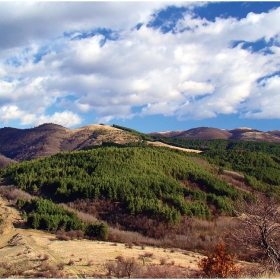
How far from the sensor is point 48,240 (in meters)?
29.7

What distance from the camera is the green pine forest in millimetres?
43500

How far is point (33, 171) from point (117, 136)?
107 m

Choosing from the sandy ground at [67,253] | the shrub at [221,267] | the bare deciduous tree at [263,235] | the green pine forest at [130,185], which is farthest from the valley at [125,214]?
the shrub at [221,267]

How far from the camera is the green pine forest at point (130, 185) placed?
143 feet

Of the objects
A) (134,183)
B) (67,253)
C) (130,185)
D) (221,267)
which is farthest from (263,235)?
(134,183)

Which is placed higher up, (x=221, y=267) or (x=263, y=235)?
(x=263, y=235)

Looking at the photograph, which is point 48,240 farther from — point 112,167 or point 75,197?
point 112,167

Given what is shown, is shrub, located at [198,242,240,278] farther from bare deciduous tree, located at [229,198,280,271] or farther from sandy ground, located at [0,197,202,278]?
sandy ground, located at [0,197,202,278]

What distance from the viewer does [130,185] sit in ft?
186

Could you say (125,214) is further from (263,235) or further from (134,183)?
(263,235)

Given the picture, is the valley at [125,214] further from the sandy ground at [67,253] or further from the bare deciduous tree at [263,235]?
the bare deciduous tree at [263,235]

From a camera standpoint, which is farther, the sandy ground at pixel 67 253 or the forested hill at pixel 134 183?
the forested hill at pixel 134 183

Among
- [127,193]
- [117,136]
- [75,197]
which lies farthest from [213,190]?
[117,136]

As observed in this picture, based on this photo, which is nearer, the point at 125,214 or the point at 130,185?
the point at 125,214
